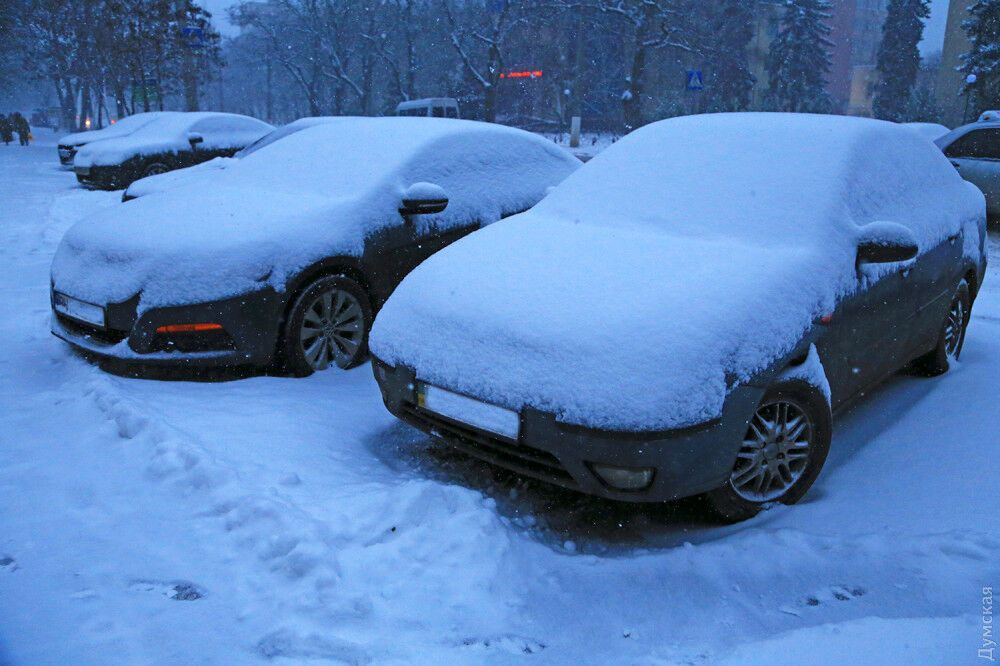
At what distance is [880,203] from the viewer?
12.3 ft

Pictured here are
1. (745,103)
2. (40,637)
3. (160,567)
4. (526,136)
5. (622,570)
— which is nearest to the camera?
(40,637)

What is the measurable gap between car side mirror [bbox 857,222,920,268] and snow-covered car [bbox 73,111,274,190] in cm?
1244

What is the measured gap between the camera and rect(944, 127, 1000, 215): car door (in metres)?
10.9

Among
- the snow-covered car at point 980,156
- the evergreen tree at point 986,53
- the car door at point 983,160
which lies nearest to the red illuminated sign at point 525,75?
the evergreen tree at point 986,53

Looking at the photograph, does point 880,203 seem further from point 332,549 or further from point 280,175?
point 280,175

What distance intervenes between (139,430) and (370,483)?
3.73ft

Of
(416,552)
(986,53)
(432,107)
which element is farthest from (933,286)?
(432,107)

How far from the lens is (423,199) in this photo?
468 cm

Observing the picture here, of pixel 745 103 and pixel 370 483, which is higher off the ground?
Result: pixel 745 103

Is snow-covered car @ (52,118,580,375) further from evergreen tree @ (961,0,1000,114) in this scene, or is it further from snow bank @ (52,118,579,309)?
evergreen tree @ (961,0,1000,114)

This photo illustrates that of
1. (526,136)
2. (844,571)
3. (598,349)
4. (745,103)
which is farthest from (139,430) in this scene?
(745,103)

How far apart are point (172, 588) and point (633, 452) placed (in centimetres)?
154

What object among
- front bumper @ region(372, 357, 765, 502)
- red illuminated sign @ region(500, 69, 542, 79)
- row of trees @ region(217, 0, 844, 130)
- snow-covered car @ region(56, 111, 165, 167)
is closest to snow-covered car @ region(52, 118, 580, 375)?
front bumper @ region(372, 357, 765, 502)

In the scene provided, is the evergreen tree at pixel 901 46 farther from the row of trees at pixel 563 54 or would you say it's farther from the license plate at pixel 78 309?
the license plate at pixel 78 309
